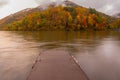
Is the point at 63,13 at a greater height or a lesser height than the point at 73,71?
greater

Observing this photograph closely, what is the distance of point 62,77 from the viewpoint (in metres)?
13.5

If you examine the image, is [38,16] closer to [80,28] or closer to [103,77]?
[80,28]

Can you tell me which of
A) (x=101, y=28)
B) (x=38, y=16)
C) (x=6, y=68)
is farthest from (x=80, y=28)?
(x=6, y=68)

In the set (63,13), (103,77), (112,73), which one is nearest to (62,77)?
(103,77)

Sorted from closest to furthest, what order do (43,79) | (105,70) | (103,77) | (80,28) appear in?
1. (43,79)
2. (103,77)
3. (105,70)
4. (80,28)

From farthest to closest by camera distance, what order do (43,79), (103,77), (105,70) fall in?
(105,70), (103,77), (43,79)

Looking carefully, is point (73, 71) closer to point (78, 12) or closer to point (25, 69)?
point (25, 69)

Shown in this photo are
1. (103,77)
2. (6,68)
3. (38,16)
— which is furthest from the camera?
(38,16)

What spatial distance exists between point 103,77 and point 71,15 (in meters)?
176

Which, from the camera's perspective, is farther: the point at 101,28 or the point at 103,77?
the point at 101,28

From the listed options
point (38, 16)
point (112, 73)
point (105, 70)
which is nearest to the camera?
point (112, 73)

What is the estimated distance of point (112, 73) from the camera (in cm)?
1623

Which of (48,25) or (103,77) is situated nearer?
(103,77)

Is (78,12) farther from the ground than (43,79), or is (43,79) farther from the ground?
(78,12)
